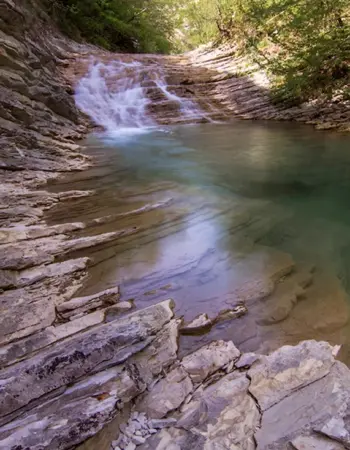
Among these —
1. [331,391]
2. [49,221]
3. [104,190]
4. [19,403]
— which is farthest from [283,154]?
[19,403]

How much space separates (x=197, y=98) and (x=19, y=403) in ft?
42.4

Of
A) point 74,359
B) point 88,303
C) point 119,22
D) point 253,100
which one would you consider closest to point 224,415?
point 74,359

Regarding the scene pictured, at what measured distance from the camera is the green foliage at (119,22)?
57.4 ft

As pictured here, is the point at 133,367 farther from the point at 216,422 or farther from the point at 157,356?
the point at 216,422

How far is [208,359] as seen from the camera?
85.5 inches

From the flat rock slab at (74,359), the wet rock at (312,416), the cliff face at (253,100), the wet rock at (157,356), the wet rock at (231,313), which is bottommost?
the wet rock at (312,416)

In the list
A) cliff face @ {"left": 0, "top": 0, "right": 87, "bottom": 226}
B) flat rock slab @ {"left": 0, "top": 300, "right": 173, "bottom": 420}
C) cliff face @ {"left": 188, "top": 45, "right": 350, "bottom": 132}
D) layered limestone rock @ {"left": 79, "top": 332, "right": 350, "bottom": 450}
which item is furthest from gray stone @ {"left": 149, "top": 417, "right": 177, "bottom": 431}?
cliff face @ {"left": 188, "top": 45, "right": 350, "bottom": 132}

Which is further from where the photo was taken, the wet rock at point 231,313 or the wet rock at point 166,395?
the wet rock at point 231,313

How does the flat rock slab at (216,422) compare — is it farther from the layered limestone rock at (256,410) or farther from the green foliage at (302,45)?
the green foliage at (302,45)

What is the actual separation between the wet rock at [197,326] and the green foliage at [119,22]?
672 inches

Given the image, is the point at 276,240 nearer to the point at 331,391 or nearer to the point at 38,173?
the point at 331,391

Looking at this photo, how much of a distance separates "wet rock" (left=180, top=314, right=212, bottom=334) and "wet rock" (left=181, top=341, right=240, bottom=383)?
0.17 m

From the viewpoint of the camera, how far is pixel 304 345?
221 cm

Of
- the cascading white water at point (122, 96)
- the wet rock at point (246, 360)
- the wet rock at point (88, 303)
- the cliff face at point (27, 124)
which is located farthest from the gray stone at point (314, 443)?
the cascading white water at point (122, 96)
